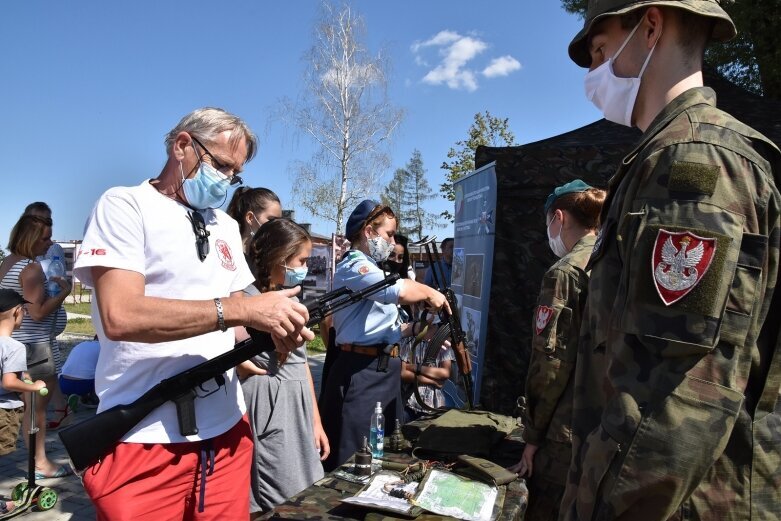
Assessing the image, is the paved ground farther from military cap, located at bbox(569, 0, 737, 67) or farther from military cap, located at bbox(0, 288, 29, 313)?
military cap, located at bbox(569, 0, 737, 67)

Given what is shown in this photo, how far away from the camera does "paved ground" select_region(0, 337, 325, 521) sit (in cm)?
405

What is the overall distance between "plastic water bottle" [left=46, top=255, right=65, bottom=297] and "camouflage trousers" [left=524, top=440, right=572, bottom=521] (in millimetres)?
4597

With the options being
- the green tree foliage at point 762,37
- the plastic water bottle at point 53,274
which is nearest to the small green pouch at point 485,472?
the plastic water bottle at point 53,274

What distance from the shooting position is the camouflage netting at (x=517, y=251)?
516 cm

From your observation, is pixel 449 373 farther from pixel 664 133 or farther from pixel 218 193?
pixel 664 133

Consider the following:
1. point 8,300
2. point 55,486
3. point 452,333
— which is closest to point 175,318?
point 452,333

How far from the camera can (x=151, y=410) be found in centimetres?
173

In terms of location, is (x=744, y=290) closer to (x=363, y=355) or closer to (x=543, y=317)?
(x=543, y=317)

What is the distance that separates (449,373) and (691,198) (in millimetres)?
4181

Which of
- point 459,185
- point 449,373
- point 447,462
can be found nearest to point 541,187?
point 459,185

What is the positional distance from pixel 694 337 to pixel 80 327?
17.3 meters

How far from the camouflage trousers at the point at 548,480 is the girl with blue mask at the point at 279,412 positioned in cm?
108

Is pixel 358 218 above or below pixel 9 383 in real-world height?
above

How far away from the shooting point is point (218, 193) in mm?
1974
